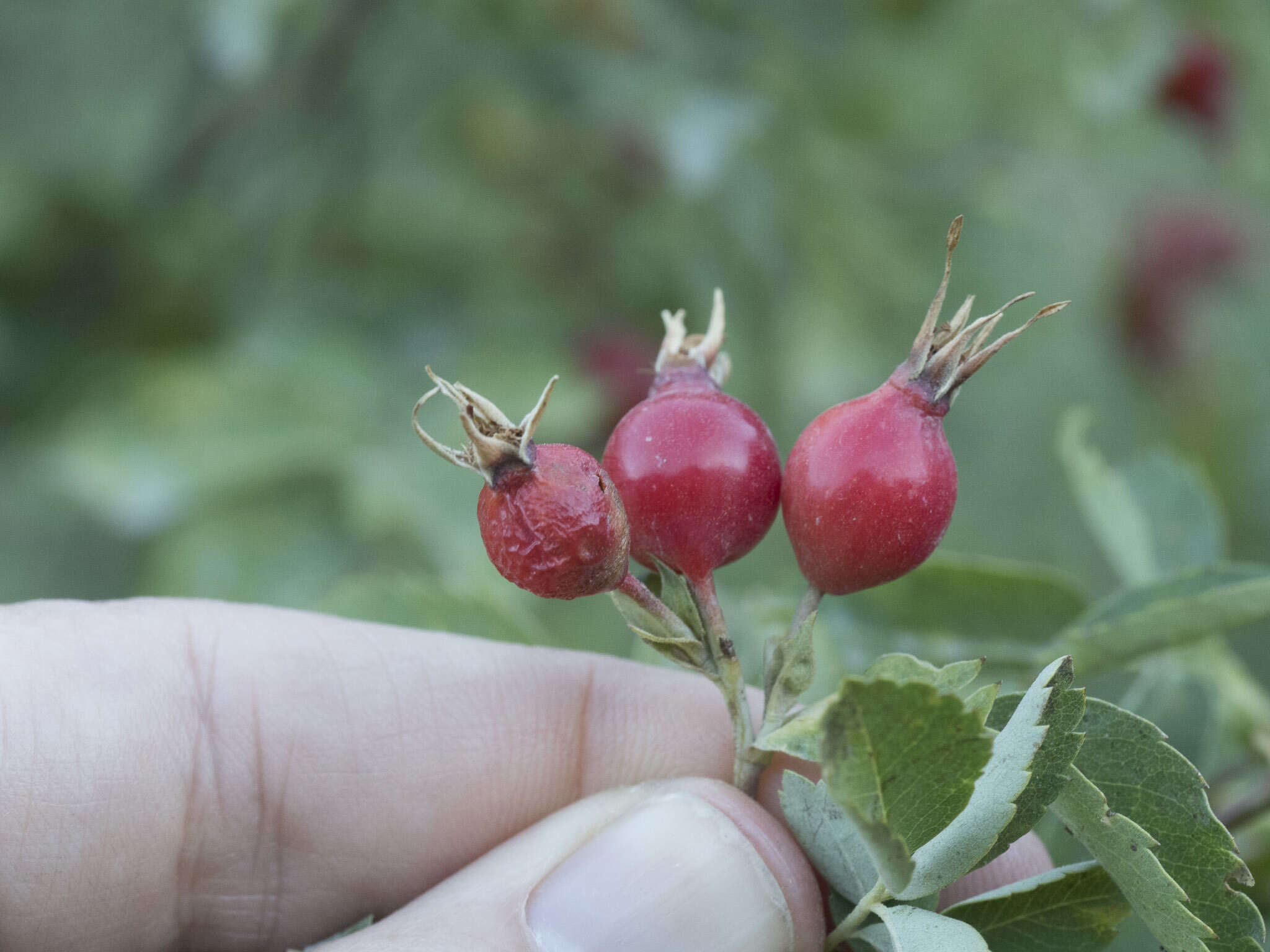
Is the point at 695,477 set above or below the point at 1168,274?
below

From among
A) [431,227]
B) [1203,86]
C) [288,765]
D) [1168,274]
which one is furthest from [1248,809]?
[1168,274]

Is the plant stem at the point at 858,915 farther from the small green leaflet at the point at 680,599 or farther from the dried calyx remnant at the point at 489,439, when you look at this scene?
the dried calyx remnant at the point at 489,439

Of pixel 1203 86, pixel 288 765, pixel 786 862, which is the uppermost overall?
pixel 1203 86

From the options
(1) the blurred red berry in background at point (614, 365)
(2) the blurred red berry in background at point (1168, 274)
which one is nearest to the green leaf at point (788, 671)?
(1) the blurred red berry in background at point (614, 365)

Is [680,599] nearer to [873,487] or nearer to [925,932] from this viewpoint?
[873,487]

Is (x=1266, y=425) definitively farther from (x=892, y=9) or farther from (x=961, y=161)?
(x=892, y=9)

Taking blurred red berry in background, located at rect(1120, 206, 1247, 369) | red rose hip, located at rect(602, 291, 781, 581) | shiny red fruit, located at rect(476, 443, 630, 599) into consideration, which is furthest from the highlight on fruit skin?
blurred red berry in background, located at rect(1120, 206, 1247, 369)

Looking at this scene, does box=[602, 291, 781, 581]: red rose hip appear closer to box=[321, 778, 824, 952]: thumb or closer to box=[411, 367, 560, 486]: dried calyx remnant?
box=[411, 367, 560, 486]: dried calyx remnant

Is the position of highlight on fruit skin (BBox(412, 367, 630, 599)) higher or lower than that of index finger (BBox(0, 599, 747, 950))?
higher

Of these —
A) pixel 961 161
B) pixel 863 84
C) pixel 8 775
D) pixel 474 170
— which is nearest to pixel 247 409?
pixel 474 170
